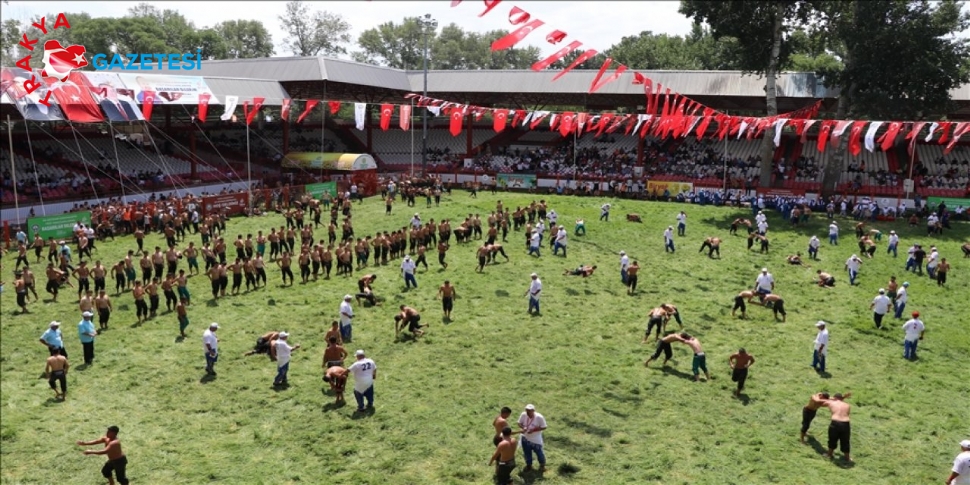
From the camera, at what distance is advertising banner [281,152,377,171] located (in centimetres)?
4178

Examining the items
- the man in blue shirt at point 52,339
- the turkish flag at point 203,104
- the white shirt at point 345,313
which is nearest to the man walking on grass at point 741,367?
the white shirt at point 345,313

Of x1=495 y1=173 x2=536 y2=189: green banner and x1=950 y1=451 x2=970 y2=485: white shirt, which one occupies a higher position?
x1=495 y1=173 x2=536 y2=189: green banner

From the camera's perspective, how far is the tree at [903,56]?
34.2 m

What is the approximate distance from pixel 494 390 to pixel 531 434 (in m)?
3.47

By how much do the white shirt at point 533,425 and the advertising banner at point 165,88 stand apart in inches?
975

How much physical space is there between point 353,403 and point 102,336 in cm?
745

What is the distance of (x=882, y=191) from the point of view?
38.6 metres

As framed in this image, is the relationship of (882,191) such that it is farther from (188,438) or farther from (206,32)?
(206,32)

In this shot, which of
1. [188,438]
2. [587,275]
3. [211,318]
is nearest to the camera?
[188,438]

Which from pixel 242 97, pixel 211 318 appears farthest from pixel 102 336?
pixel 242 97

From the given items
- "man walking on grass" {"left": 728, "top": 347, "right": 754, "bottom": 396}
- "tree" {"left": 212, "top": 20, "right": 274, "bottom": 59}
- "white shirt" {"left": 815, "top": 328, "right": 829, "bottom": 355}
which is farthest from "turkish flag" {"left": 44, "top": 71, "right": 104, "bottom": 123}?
"tree" {"left": 212, "top": 20, "right": 274, "bottom": 59}

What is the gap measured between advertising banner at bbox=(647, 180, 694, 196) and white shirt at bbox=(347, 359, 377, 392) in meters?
29.8

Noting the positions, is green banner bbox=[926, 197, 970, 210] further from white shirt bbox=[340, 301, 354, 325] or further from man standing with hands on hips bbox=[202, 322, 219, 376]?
man standing with hands on hips bbox=[202, 322, 219, 376]

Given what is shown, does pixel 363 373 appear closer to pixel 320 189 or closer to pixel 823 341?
pixel 823 341
